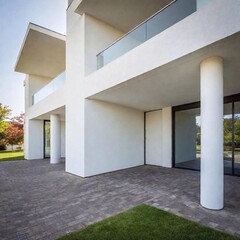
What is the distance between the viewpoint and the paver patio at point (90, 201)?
3.19 meters

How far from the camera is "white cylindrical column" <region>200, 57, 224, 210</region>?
3.73 m

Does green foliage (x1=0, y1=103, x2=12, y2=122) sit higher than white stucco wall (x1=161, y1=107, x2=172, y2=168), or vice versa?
green foliage (x1=0, y1=103, x2=12, y2=122)

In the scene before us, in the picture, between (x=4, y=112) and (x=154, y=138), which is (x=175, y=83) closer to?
(x=154, y=138)

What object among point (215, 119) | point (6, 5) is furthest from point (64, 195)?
point (6, 5)

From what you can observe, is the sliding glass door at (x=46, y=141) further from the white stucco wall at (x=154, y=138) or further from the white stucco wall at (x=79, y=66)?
the white stucco wall at (x=154, y=138)

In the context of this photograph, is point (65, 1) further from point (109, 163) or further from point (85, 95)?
point (109, 163)

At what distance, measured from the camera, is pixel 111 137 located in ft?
25.7

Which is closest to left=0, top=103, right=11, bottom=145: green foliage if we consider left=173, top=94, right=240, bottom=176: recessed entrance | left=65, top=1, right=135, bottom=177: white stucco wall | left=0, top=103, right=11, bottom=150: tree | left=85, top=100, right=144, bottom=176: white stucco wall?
left=0, top=103, right=11, bottom=150: tree

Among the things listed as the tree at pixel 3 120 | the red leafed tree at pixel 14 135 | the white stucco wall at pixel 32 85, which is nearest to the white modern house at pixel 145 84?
the white stucco wall at pixel 32 85

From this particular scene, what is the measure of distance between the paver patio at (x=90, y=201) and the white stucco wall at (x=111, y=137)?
905 mm

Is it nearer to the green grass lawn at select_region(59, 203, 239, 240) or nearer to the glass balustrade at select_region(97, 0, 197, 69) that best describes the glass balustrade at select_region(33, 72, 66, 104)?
the glass balustrade at select_region(97, 0, 197, 69)

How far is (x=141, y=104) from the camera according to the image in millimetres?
8383

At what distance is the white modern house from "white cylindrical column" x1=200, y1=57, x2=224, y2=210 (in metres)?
0.02

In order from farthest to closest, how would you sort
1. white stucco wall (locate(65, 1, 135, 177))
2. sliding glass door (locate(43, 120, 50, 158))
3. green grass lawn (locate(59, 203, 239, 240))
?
1. sliding glass door (locate(43, 120, 50, 158))
2. white stucco wall (locate(65, 1, 135, 177))
3. green grass lawn (locate(59, 203, 239, 240))
